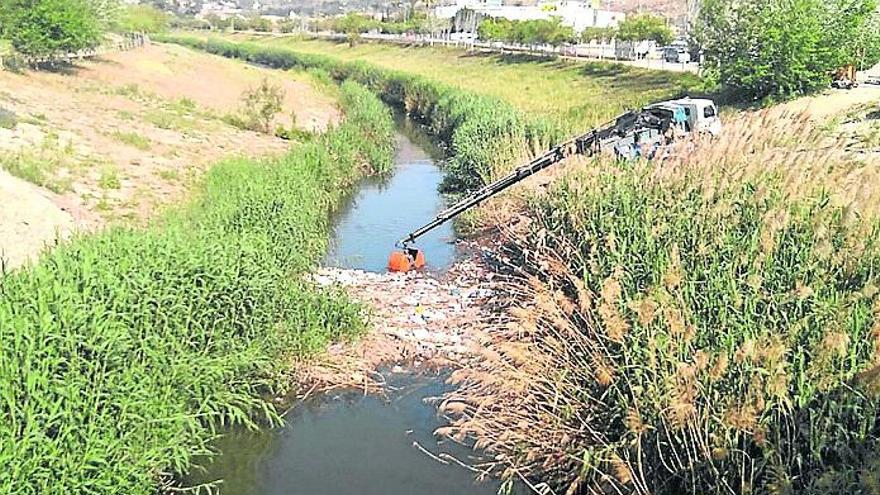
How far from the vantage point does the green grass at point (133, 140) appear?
26.2 metres

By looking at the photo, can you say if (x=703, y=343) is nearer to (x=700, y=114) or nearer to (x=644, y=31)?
(x=700, y=114)

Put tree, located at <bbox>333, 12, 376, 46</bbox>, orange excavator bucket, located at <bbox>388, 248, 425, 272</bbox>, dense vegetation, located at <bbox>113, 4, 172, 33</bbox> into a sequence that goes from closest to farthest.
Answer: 1. orange excavator bucket, located at <bbox>388, 248, 425, 272</bbox>
2. dense vegetation, located at <bbox>113, 4, 172, 33</bbox>
3. tree, located at <bbox>333, 12, 376, 46</bbox>

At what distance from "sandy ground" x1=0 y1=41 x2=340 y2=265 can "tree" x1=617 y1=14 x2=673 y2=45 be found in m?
20.6

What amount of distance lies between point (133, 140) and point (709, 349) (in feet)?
72.1

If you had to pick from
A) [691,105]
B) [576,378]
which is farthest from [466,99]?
[576,378]

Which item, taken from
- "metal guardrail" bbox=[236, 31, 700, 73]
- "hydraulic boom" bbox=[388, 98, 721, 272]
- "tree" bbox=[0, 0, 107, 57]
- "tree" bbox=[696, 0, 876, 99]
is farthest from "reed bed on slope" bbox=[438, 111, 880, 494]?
"tree" bbox=[0, 0, 107, 57]

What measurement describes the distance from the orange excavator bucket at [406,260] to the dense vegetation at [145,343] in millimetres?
3297

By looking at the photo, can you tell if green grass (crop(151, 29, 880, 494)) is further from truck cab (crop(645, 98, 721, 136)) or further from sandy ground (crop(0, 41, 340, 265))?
sandy ground (crop(0, 41, 340, 265))

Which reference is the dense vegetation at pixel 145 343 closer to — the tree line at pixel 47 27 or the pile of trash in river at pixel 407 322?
the pile of trash in river at pixel 407 322

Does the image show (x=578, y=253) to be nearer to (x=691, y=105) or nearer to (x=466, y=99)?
(x=691, y=105)

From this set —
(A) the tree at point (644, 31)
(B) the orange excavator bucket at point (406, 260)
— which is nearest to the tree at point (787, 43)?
(B) the orange excavator bucket at point (406, 260)

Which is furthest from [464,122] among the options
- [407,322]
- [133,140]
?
[407,322]

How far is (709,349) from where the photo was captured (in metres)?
8.00

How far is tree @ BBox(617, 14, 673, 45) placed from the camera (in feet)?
186
